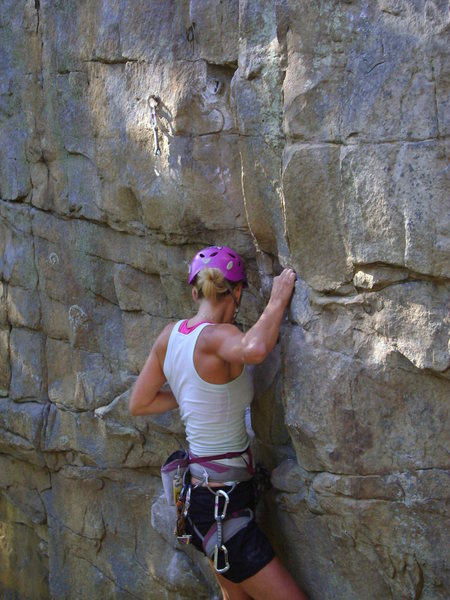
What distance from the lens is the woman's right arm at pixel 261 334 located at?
326 cm

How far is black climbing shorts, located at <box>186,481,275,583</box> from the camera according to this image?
3.53 meters

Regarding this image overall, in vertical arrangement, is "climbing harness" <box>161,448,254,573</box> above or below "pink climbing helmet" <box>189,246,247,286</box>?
below

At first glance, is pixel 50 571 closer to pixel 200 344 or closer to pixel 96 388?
pixel 96 388

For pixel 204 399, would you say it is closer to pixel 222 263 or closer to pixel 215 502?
pixel 215 502

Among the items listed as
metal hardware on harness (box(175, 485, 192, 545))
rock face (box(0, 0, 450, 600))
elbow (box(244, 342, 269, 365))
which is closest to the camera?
rock face (box(0, 0, 450, 600))

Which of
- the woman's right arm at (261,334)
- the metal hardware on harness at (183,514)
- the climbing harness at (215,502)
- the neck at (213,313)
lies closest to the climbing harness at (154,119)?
the neck at (213,313)

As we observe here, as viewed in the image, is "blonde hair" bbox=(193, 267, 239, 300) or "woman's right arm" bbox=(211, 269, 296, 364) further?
"blonde hair" bbox=(193, 267, 239, 300)

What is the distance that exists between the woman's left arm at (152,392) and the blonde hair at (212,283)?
0.34 metres

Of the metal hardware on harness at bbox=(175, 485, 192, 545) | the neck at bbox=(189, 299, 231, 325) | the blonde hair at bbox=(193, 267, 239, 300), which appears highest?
the blonde hair at bbox=(193, 267, 239, 300)

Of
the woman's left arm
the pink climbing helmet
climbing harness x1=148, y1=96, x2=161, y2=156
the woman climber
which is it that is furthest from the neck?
climbing harness x1=148, y1=96, x2=161, y2=156

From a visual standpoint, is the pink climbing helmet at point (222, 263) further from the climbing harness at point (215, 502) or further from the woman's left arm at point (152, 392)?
the climbing harness at point (215, 502)

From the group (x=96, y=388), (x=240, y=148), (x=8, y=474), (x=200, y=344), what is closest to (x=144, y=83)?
(x=240, y=148)

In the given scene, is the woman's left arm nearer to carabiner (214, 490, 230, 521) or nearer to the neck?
the neck

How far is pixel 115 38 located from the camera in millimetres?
4141
